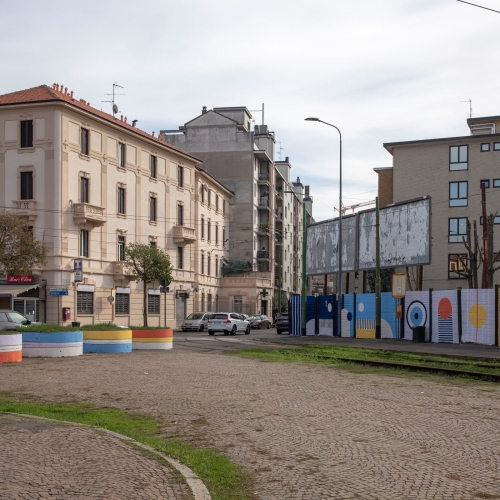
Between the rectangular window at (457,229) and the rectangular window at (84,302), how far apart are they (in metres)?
31.3

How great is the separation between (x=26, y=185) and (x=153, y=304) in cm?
1446

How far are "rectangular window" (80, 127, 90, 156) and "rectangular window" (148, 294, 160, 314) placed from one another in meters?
12.7

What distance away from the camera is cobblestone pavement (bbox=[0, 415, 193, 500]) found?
6.08m

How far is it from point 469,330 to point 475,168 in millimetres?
32220

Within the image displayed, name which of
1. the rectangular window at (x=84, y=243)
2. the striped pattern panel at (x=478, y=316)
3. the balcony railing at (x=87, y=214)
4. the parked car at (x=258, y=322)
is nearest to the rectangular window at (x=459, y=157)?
the parked car at (x=258, y=322)

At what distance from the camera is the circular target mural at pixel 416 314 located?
33750mm

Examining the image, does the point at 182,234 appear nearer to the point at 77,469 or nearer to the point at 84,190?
the point at 84,190

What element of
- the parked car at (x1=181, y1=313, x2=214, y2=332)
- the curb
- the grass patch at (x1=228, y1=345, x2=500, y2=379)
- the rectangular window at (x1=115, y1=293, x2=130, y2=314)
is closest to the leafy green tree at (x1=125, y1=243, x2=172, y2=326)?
the rectangular window at (x1=115, y1=293, x2=130, y2=314)

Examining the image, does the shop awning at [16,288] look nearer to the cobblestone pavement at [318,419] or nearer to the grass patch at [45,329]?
the grass patch at [45,329]

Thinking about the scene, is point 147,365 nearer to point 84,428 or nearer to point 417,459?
point 84,428

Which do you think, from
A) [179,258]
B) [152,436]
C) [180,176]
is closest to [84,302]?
[179,258]

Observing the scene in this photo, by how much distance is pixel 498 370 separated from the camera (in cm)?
1855

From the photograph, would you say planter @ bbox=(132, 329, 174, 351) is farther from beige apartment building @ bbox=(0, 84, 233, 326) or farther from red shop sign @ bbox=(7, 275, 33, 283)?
red shop sign @ bbox=(7, 275, 33, 283)

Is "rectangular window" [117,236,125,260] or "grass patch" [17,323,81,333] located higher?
"rectangular window" [117,236,125,260]
